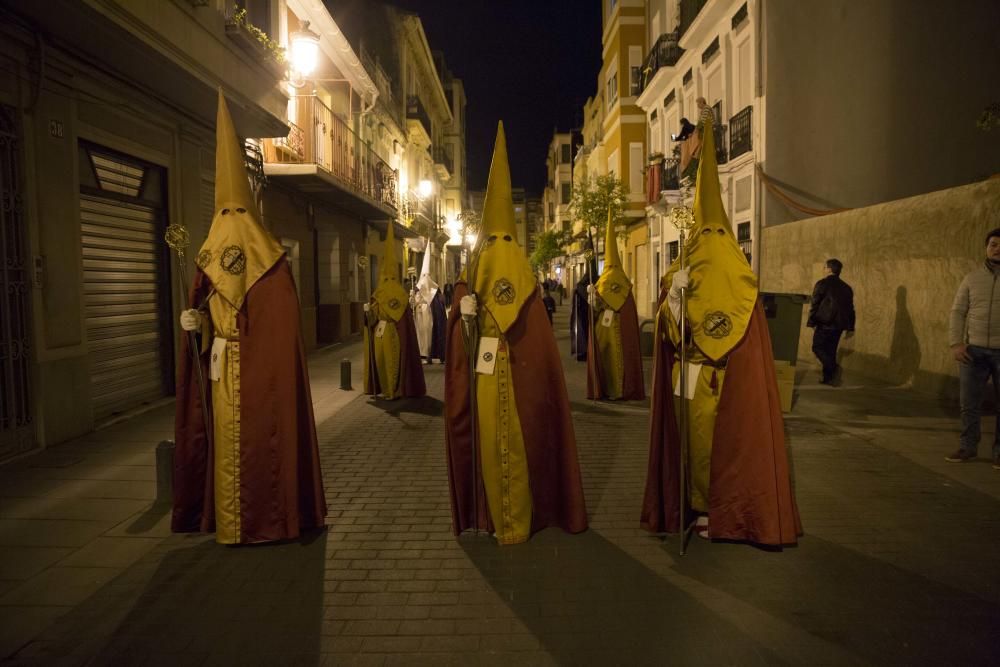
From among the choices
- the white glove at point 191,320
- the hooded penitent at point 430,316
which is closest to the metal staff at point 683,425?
the white glove at point 191,320

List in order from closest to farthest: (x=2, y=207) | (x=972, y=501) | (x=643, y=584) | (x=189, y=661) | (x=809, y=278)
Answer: (x=189, y=661) → (x=643, y=584) → (x=972, y=501) → (x=2, y=207) → (x=809, y=278)

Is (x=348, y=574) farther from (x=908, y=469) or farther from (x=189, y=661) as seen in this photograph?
(x=908, y=469)

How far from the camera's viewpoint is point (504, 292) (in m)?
4.26

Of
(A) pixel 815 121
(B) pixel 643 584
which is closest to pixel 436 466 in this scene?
(B) pixel 643 584

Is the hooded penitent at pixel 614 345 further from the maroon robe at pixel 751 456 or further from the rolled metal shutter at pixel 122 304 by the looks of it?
the rolled metal shutter at pixel 122 304

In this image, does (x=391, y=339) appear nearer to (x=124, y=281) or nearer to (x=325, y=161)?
(x=124, y=281)

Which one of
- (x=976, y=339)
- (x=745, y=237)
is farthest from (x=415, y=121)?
(x=976, y=339)

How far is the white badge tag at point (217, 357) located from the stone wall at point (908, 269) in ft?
27.5

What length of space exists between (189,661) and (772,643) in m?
2.62

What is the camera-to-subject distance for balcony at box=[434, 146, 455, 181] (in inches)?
1598

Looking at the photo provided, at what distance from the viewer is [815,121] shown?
1548cm

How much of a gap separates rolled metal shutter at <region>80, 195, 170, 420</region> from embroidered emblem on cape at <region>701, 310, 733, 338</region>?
6.81 metres

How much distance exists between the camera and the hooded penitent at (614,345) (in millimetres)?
9391

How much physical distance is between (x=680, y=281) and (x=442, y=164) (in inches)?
1538
